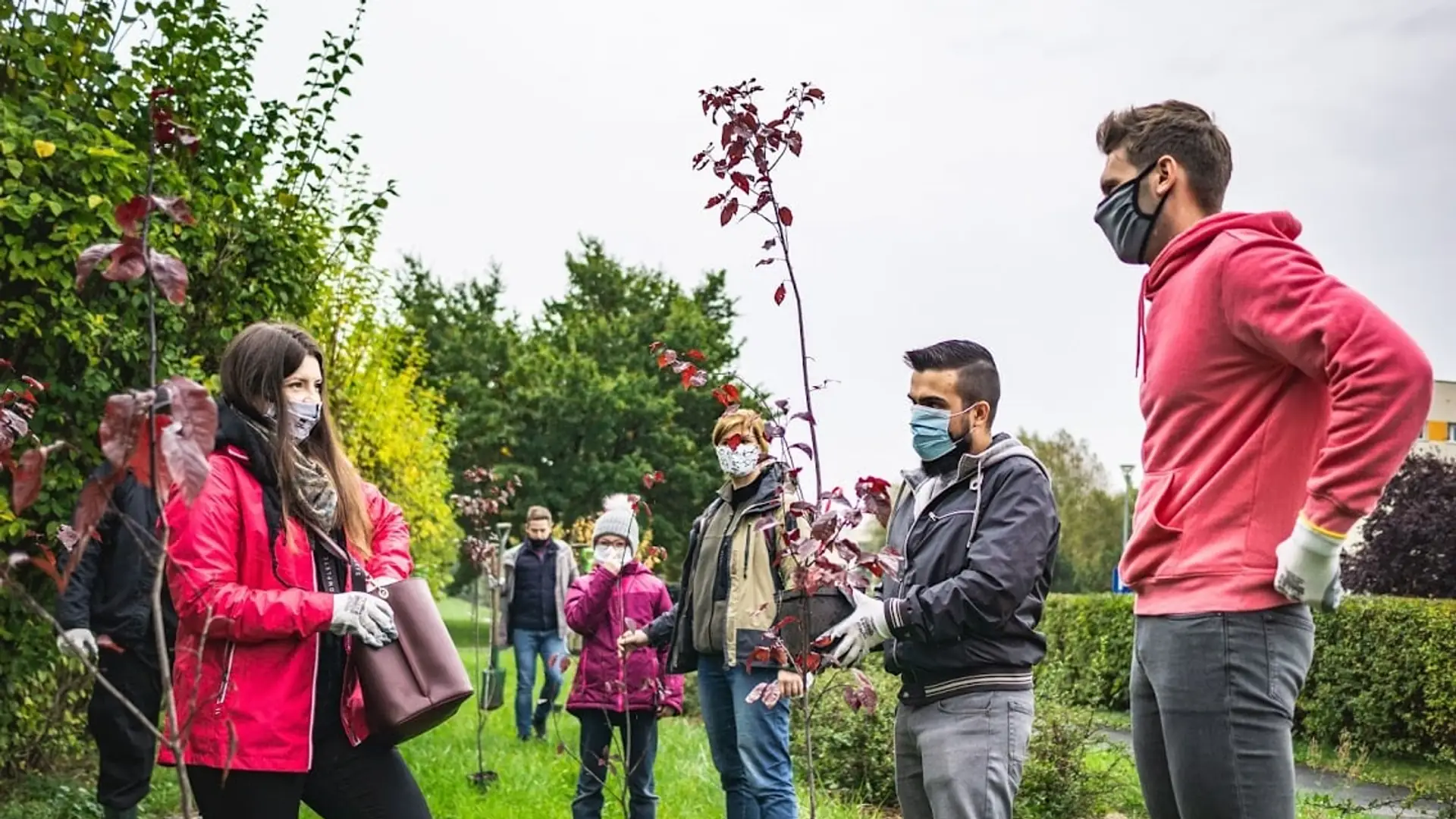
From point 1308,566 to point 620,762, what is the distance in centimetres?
414

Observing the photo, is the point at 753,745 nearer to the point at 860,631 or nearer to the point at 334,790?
the point at 860,631

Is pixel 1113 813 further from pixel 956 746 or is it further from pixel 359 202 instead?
pixel 359 202

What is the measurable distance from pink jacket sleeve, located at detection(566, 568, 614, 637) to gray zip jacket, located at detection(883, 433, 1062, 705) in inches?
123

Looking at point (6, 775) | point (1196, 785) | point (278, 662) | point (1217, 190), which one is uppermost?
point (1217, 190)

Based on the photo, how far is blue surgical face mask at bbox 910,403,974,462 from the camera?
13.3ft

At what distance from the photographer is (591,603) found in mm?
7020

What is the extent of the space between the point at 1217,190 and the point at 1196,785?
4.05 ft

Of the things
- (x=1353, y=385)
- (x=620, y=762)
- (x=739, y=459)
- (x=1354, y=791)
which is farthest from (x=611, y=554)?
(x=1354, y=791)

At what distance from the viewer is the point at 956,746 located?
372cm

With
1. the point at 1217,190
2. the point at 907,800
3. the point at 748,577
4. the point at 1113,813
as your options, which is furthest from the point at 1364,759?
the point at 1217,190

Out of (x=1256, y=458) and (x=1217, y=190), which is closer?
(x=1256, y=458)

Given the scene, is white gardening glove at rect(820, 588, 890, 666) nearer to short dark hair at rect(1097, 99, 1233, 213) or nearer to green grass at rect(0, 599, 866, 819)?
short dark hair at rect(1097, 99, 1233, 213)

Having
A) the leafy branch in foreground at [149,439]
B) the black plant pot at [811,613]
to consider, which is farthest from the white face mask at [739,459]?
the leafy branch in foreground at [149,439]

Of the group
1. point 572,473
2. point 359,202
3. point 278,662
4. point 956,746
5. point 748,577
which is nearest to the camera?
point 278,662
